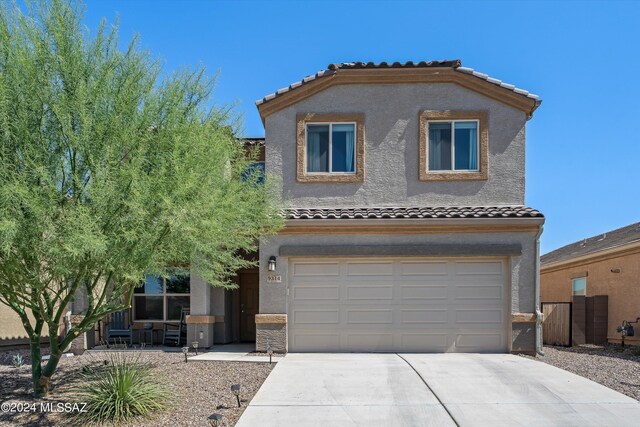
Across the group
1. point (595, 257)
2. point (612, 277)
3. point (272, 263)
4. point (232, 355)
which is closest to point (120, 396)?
point (232, 355)

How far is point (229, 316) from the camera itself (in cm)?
1438

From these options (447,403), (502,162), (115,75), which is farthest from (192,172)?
(502,162)

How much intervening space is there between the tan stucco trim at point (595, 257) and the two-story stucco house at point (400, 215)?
5.25 meters

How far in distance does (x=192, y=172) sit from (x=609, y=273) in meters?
15.3

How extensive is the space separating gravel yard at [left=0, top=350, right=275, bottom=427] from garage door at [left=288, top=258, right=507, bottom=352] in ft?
6.83

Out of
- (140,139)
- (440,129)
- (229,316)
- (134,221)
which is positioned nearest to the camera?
(134,221)

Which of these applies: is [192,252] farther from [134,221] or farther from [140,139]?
[140,139]

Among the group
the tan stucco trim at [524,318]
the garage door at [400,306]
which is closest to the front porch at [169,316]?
the garage door at [400,306]

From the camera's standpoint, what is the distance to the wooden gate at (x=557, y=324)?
14892 mm

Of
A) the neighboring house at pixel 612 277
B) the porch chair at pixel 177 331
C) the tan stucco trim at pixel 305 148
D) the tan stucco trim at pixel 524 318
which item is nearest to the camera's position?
the tan stucco trim at pixel 524 318

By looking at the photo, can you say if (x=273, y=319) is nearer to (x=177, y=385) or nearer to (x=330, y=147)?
(x=177, y=385)

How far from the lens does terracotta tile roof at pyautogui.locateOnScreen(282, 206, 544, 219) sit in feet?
39.5

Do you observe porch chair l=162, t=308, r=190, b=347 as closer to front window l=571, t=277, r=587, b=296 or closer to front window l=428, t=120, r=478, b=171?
front window l=428, t=120, r=478, b=171

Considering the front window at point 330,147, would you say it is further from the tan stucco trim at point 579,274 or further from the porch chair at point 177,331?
the tan stucco trim at point 579,274
